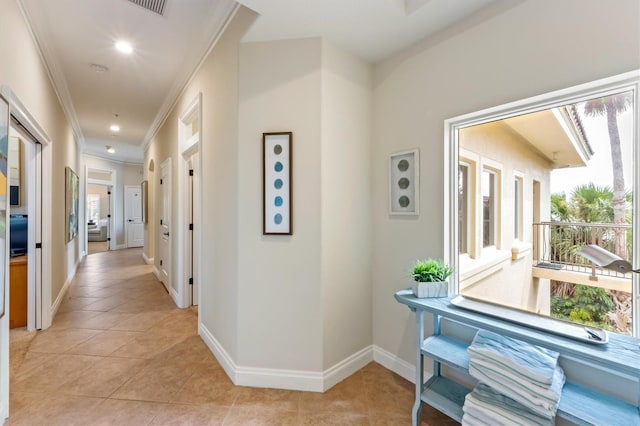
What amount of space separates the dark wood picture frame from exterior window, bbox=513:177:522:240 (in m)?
1.33

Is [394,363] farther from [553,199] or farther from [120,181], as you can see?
[120,181]

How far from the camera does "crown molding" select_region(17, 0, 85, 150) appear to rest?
226cm

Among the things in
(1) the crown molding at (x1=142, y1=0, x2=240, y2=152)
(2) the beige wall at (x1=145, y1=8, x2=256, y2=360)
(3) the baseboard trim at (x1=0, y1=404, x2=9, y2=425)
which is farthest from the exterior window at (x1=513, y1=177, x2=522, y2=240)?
(3) the baseboard trim at (x1=0, y1=404, x2=9, y2=425)

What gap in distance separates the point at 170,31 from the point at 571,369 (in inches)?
138

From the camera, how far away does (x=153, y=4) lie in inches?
82.5

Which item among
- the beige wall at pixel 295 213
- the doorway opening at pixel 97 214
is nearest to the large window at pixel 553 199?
the beige wall at pixel 295 213

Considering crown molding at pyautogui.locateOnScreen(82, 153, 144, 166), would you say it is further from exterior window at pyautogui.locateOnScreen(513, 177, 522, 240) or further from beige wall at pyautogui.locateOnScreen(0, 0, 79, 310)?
exterior window at pyautogui.locateOnScreen(513, 177, 522, 240)

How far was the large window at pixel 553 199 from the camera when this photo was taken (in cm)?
127

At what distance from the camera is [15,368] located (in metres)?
2.23

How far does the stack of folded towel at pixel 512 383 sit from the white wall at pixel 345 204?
0.93m

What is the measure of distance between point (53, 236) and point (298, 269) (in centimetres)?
316

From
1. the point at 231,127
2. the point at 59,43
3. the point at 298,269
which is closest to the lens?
the point at 298,269

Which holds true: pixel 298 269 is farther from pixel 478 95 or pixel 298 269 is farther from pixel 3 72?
pixel 3 72

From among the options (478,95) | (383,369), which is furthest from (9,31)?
(383,369)
